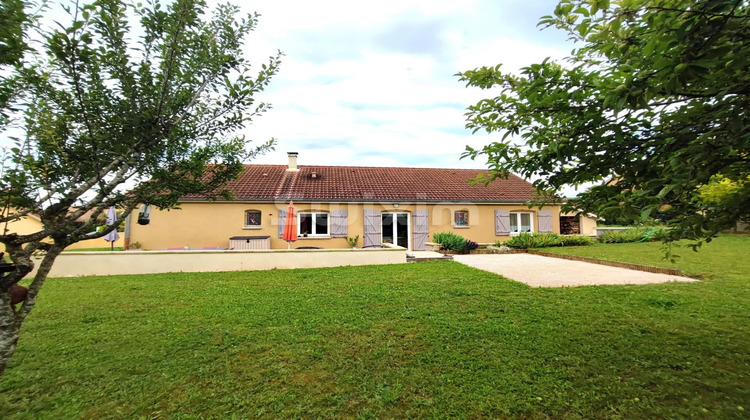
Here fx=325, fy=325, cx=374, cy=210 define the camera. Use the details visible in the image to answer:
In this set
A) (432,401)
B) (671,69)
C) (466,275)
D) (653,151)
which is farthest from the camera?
(466,275)

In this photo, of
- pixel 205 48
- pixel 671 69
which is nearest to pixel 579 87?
pixel 671 69

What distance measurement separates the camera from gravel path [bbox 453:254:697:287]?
24.2 feet

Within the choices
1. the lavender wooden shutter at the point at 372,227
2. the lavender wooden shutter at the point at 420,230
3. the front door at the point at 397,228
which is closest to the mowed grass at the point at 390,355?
the lavender wooden shutter at the point at 372,227

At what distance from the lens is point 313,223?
15.3 meters

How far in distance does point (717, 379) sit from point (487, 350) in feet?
6.55

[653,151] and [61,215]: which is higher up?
[653,151]

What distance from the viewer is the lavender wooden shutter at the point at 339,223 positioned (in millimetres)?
15117

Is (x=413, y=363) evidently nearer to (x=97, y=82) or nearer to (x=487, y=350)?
(x=487, y=350)

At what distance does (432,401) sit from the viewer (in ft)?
8.92

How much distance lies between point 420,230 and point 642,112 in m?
13.4

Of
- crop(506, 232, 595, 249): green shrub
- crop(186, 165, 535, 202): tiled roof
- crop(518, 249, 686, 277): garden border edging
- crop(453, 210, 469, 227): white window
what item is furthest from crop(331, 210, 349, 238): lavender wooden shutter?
crop(518, 249, 686, 277): garden border edging

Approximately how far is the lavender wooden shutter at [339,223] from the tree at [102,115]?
12.1 metres

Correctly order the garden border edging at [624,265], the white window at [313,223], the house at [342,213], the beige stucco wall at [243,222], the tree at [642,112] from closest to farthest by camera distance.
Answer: the tree at [642,112] → the garden border edging at [624,265] → the beige stucco wall at [243,222] → the house at [342,213] → the white window at [313,223]

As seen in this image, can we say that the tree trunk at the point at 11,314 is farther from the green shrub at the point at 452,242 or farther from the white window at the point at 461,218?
the white window at the point at 461,218
